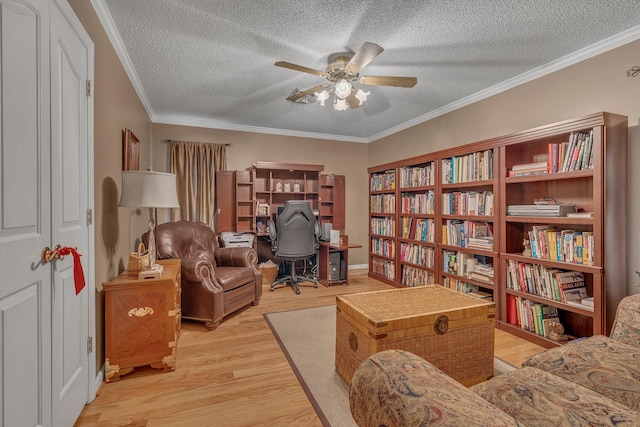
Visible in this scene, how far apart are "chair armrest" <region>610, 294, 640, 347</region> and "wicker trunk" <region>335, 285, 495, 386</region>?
578 millimetres

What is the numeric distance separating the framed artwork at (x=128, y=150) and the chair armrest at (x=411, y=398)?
2.55 metres

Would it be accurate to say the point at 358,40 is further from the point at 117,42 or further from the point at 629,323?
the point at 629,323

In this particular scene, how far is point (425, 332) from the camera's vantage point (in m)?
1.76

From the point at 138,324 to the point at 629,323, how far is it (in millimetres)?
2768

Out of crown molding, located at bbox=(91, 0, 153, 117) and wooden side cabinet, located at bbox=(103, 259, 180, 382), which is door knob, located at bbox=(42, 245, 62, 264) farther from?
crown molding, located at bbox=(91, 0, 153, 117)

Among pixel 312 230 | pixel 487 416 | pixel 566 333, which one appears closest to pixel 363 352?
pixel 487 416

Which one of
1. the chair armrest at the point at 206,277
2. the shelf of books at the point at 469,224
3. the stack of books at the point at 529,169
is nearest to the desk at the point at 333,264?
the shelf of books at the point at 469,224

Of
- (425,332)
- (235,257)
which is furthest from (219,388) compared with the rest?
(235,257)

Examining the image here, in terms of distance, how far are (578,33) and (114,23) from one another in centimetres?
334

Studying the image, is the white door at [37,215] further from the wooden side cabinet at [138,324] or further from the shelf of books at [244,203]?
the shelf of books at [244,203]

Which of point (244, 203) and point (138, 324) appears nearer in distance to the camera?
point (138, 324)

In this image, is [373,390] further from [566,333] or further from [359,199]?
[359,199]

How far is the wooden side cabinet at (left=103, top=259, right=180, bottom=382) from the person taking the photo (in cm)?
190

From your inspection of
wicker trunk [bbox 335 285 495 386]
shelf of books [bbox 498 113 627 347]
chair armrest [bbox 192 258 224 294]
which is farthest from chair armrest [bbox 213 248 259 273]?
shelf of books [bbox 498 113 627 347]
